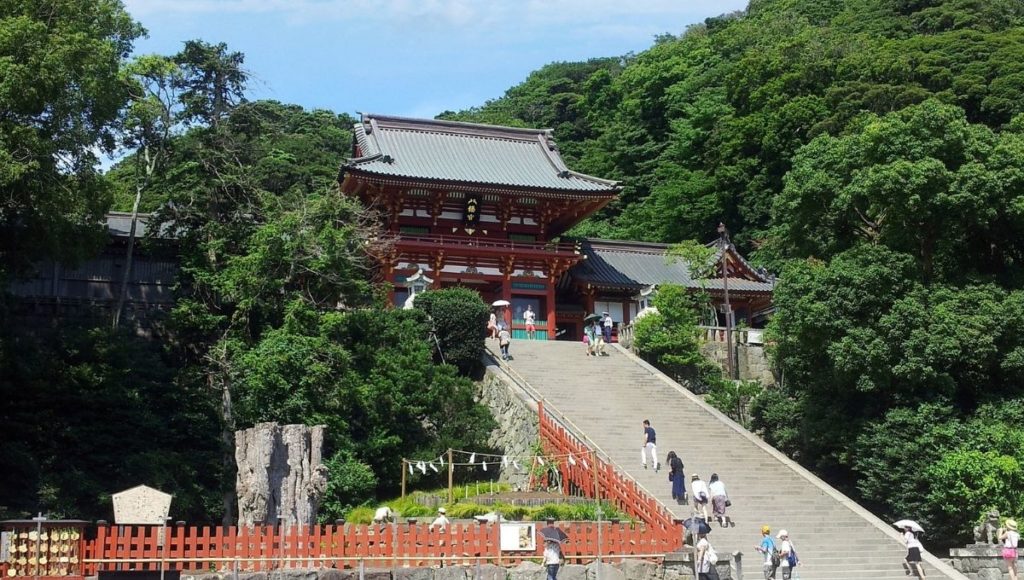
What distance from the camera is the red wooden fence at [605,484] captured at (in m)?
16.1

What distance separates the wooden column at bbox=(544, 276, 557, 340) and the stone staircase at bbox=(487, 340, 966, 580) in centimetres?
309

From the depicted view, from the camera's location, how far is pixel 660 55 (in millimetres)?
60125

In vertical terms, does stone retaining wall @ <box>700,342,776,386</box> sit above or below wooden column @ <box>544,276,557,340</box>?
below

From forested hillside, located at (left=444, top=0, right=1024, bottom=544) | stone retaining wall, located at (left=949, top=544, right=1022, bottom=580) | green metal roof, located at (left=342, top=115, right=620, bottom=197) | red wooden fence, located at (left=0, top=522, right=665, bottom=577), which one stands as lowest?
stone retaining wall, located at (left=949, top=544, right=1022, bottom=580)

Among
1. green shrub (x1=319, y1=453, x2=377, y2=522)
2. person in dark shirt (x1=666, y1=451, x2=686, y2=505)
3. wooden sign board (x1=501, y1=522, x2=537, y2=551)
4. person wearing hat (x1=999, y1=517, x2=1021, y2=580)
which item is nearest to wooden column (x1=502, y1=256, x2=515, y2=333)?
green shrub (x1=319, y1=453, x2=377, y2=522)

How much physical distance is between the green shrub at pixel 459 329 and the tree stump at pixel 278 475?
10.4 m

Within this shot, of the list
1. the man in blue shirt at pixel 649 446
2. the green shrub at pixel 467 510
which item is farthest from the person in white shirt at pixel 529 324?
the green shrub at pixel 467 510

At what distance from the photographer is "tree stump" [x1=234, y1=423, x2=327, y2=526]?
15.2m

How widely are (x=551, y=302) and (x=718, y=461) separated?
1226 cm

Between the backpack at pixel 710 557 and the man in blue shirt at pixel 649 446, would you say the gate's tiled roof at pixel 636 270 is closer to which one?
the man in blue shirt at pixel 649 446

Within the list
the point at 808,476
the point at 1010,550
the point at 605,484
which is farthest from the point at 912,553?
the point at 605,484

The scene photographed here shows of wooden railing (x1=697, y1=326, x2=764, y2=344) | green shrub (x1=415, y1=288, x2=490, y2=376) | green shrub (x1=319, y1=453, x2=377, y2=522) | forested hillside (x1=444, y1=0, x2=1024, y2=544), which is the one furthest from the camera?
wooden railing (x1=697, y1=326, x2=764, y2=344)

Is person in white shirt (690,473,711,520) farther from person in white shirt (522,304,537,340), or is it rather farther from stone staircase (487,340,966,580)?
person in white shirt (522,304,537,340)

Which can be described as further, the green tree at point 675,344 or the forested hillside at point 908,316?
the green tree at point 675,344
